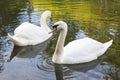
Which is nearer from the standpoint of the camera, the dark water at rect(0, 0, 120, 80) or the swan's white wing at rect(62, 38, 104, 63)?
the dark water at rect(0, 0, 120, 80)

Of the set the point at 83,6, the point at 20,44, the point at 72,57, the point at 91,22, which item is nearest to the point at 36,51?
the point at 20,44

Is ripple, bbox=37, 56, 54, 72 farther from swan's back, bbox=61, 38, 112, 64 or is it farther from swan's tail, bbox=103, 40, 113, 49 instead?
swan's tail, bbox=103, 40, 113, 49

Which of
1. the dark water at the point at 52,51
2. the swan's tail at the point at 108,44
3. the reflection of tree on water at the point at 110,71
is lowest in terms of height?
the dark water at the point at 52,51

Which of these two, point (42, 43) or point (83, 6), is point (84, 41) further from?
point (83, 6)

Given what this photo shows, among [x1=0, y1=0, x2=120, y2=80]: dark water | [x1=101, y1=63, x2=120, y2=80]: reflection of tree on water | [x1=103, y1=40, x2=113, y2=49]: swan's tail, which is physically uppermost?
[x1=103, y1=40, x2=113, y2=49]: swan's tail

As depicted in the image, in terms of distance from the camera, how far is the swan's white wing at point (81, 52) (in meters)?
10.5

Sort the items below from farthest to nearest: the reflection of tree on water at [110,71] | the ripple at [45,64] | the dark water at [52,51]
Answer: the ripple at [45,64] < the dark water at [52,51] < the reflection of tree on water at [110,71]

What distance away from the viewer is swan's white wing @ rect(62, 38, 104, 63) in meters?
10.5

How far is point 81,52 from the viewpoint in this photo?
10609mm

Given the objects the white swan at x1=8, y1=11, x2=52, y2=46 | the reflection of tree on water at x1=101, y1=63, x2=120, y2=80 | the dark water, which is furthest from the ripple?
the white swan at x1=8, y1=11, x2=52, y2=46

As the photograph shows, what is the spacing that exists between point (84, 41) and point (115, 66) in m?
1.33

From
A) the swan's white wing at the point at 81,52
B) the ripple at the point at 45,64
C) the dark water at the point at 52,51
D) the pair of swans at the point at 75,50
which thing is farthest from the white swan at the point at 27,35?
the swan's white wing at the point at 81,52

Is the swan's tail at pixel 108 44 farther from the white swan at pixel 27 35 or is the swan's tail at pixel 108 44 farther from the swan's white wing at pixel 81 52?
the white swan at pixel 27 35

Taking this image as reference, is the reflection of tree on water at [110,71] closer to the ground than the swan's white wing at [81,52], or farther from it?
closer to the ground
